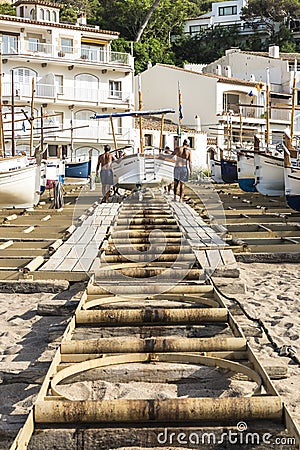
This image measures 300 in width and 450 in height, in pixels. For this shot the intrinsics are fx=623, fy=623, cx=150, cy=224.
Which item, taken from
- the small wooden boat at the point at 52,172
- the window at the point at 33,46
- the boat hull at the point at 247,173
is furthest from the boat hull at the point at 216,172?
the window at the point at 33,46

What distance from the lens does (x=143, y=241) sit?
414 inches

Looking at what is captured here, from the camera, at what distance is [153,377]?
488 cm

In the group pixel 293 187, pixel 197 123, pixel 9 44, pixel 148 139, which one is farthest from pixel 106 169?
pixel 197 123

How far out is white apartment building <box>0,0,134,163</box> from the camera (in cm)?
4591

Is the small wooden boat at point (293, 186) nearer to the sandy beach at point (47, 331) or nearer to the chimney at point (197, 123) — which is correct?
the sandy beach at point (47, 331)

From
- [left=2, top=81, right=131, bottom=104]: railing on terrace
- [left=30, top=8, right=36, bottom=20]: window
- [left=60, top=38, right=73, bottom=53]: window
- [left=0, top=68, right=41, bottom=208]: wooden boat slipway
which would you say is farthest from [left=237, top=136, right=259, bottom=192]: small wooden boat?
[left=30, top=8, right=36, bottom=20]: window

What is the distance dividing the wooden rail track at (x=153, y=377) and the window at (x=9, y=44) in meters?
41.6

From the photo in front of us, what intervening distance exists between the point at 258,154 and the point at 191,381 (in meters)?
20.8

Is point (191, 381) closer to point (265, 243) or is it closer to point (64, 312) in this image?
point (64, 312)

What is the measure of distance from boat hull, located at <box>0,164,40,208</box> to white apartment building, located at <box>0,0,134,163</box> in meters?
23.7

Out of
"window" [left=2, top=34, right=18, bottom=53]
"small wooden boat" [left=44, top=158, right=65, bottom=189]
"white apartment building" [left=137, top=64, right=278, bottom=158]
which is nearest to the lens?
"small wooden boat" [left=44, top=158, right=65, bottom=189]

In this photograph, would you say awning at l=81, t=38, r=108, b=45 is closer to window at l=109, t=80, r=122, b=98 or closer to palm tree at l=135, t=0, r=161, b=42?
window at l=109, t=80, r=122, b=98

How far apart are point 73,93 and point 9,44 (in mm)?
5915

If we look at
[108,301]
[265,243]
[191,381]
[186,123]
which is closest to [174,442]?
[191,381]
